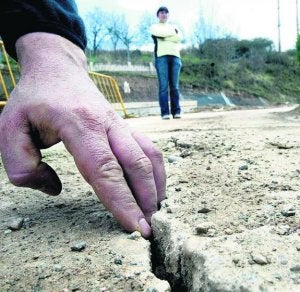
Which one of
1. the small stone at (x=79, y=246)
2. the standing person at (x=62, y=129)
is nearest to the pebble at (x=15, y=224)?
the standing person at (x=62, y=129)

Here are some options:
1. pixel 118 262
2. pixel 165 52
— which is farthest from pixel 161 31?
pixel 118 262

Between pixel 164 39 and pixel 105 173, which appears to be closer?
pixel 105 173

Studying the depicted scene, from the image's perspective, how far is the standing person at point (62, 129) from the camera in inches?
39.7

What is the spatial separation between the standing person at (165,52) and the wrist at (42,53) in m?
4.47

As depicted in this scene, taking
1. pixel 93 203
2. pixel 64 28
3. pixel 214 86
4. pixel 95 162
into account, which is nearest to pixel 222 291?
pixel 95 162

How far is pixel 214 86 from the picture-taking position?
902 inches

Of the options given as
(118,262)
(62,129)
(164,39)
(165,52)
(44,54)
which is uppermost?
(164,39)

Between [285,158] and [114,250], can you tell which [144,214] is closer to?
[114,250]

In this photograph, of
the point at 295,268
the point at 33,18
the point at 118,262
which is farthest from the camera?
the point at 33,18

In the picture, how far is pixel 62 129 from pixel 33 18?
34 centimetres

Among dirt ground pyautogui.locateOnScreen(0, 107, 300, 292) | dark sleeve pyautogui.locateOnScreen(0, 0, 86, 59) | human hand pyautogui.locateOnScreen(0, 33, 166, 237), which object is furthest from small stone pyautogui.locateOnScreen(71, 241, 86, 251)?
dark sleeve pyautogui.locateOnScreen(0, 0, 86, 59)

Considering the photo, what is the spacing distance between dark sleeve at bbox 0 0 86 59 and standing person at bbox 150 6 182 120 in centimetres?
444

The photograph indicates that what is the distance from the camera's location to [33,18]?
116 centimetres

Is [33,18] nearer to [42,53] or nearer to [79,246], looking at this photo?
[42,53]
